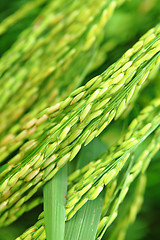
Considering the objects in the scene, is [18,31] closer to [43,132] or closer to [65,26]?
[65,26]

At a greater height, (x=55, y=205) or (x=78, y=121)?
(x=78, y=121)

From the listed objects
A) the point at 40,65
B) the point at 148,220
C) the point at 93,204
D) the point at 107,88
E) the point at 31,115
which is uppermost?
the point at 40,65

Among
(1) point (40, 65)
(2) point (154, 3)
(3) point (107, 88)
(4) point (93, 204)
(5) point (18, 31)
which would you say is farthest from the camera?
(5) point (18, 31)

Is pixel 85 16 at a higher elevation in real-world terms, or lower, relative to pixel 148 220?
higher

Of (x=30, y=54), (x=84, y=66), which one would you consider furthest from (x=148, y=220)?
(x=30, y=54)

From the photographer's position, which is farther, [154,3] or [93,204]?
[154,3]

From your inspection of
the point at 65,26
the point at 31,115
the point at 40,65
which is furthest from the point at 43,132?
the point at 65,26

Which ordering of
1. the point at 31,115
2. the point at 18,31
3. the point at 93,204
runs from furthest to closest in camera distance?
1. the point at 18,31
2. the point at 31,115
3. the point at 93,204
